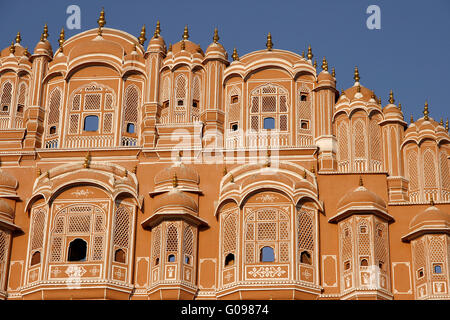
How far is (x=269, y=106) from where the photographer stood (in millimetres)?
35719

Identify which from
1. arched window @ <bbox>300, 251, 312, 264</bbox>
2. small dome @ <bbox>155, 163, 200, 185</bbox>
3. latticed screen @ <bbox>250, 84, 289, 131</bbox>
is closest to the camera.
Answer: arched window @ <bbox>300, 251, 312, 264</bbox>

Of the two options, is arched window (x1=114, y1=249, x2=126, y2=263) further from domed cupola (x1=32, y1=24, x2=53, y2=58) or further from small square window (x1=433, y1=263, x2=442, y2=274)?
small square window (x1=433, y1=263, x2=442, y2=274)

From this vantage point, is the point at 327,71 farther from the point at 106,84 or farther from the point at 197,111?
the point at 106,84

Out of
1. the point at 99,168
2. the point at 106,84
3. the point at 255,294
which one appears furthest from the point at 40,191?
the point at 255,294

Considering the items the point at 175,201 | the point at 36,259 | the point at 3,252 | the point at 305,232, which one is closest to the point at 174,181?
the point at 175,201

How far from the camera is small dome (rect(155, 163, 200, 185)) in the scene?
34.0 meters

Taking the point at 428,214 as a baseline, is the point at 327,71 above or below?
above

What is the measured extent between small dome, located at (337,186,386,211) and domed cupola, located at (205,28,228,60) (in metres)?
6.38

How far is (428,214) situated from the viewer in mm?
32875

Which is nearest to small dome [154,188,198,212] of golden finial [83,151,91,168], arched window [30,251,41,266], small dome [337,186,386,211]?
golden finial [83,151,91,168]

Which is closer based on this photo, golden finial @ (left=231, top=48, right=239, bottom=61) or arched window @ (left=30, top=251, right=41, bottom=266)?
arched window @ (left=30, top=251, right=41, bottom=266)
